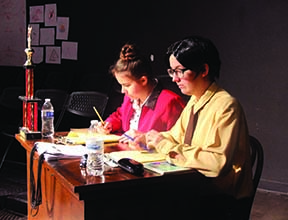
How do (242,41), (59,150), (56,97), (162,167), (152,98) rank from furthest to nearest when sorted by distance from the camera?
(56,97)
(242,41)
(152,98)
(59,150)
(162,167)

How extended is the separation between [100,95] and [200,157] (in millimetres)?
2463

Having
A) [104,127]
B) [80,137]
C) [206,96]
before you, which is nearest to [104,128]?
[104,127]

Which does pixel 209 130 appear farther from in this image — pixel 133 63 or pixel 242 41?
pixel 242 41

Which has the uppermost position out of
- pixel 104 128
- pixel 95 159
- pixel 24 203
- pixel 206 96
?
pixel 206 96

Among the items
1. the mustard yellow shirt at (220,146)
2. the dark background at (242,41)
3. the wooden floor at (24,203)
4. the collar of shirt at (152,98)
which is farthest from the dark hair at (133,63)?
the dark background at (242,41)

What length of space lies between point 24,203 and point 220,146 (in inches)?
86.0

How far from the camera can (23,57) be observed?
17.2 feet

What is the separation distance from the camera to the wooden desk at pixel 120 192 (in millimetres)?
1422

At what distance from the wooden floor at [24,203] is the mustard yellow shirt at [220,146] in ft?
5.33

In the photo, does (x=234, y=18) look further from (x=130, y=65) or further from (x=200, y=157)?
(x=200, y=157)

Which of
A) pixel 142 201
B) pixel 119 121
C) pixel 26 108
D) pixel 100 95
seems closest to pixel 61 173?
pixel 142 201

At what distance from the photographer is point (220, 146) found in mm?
1542

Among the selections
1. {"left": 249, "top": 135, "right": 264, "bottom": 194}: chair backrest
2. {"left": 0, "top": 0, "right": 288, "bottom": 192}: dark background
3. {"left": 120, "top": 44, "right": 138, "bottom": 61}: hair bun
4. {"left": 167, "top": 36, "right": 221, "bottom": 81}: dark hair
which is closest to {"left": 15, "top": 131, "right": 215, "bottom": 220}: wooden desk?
{"left": 249, "top": 135, "right": 264, "bottom": 194}: chair backrest

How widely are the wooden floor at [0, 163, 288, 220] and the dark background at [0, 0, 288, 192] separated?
0.18 m
